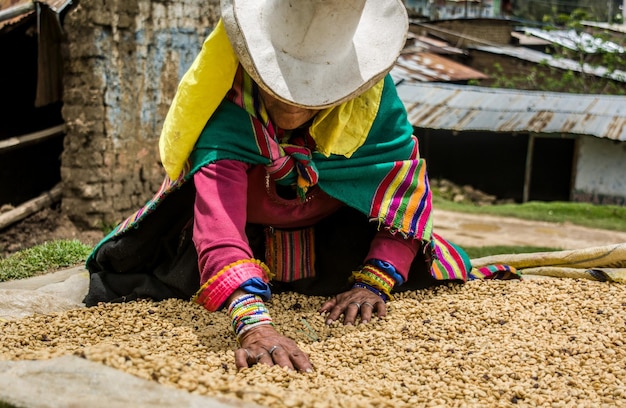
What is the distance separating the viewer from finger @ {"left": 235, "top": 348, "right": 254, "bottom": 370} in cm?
230

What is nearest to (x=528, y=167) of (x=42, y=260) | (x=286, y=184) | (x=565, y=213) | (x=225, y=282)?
(x=565, y=213)

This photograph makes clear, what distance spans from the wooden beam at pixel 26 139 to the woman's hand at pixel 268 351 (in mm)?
3834

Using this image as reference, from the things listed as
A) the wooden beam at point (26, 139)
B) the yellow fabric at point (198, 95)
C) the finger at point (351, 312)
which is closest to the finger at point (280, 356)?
the finger at point (351, 312)

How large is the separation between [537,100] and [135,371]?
31.9 feet

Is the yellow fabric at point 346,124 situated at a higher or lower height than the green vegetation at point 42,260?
higher

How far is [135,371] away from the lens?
1.94 metres

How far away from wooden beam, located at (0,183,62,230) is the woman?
8.54 feet

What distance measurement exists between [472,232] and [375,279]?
5114mm

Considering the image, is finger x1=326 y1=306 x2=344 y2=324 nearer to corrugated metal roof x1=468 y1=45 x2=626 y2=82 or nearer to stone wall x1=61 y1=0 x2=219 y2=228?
stone wall x1=61 y1=0 x2=219 y2=228

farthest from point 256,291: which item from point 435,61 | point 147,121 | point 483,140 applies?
point 435,61

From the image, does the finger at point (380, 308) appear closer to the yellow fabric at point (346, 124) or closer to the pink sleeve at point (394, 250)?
the pink sleeve at point (394, 250)

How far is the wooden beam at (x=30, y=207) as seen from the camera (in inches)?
221

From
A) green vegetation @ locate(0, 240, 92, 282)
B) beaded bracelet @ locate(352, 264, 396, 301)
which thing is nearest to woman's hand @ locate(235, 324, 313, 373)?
beaded bracelet @ locate(352, 264, 396, 301)

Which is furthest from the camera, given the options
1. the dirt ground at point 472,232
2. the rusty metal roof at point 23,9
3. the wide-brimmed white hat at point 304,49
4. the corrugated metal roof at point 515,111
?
the corrugated metal roof at point 515,111
